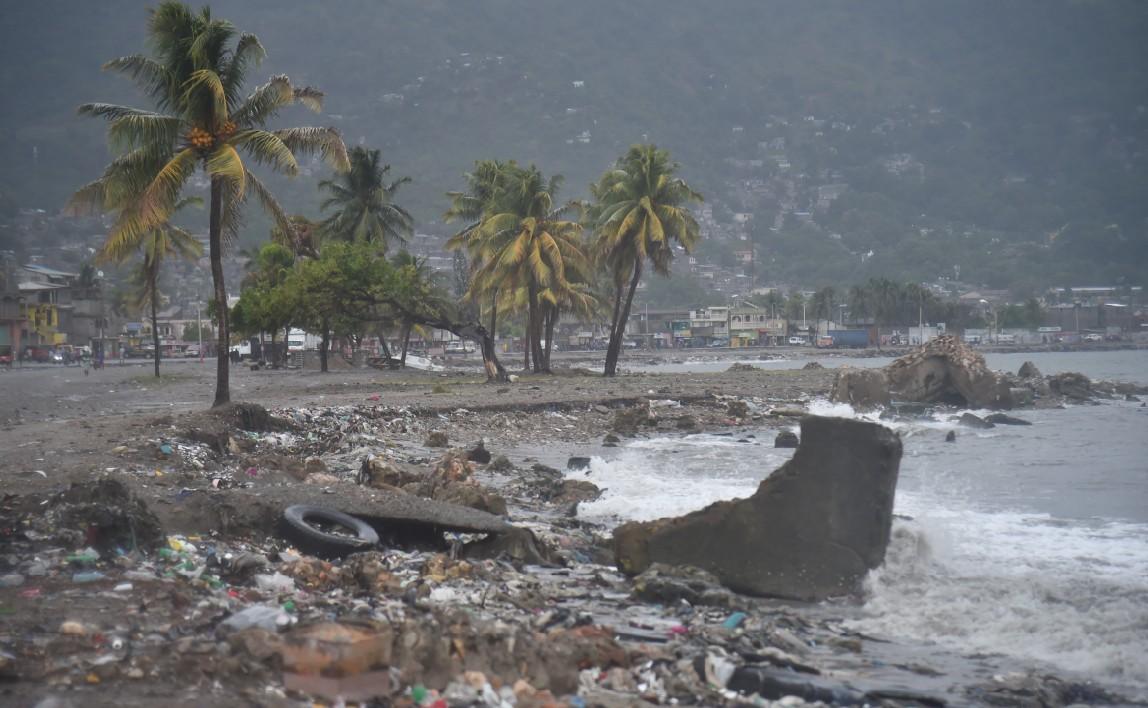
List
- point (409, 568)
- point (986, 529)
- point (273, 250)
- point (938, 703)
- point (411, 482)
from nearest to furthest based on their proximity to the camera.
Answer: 1. point (938, 703)
2. point (409, 568)
3. point (986, 529)
4. point (411, 482)
5. point (273, 250)

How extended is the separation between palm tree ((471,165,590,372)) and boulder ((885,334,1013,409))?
15.2m

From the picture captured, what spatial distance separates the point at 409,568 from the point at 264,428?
10477 mm

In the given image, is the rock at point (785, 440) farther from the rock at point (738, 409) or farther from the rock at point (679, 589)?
the rock at point (679, 589)

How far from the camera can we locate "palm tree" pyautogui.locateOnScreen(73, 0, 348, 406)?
17.6 metres

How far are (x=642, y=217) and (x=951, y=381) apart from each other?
48.1 ft

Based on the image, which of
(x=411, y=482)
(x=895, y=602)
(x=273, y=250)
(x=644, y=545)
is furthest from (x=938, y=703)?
(x=273, y=250)

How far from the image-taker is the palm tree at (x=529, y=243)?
139 ft

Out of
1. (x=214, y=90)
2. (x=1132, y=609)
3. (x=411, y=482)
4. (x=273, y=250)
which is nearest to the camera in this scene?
(x=1132, y=609)

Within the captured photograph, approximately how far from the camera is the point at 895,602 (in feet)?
27.5

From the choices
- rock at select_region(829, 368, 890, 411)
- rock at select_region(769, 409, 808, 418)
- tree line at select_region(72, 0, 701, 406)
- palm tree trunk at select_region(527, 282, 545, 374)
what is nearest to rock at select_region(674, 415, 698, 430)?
rock at select_region(769, 409, 808, 418)

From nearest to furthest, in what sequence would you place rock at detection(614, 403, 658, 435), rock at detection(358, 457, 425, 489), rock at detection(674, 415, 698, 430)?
rock at detection(358, 457, 425, 489) < rock at detection(614, 403, 658, 435) < rock at detection(674, 415, 698, 430)

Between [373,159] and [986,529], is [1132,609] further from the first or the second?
[373,159]

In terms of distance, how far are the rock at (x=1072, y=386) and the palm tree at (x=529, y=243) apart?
63.9ft

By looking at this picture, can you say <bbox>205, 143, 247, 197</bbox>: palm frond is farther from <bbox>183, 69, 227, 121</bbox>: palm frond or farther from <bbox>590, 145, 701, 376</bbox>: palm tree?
<bbox>590, 145, 701, 376</bbox>: palm tree
